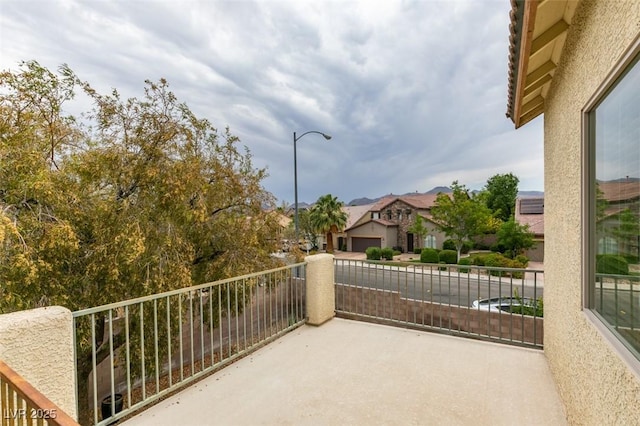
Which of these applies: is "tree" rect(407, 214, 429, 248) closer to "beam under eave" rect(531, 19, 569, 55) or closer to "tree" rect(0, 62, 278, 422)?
"tree" rect(0, 62, 278, 422)

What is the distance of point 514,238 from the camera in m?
20.8

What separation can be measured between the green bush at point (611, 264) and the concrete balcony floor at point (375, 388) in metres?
1.56

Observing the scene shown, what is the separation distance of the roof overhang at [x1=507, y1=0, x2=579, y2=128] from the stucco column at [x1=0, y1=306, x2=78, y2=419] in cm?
353

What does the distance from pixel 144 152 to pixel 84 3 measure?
118 inches

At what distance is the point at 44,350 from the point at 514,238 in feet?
78.9

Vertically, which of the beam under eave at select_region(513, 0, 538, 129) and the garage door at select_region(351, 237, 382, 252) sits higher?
the beam under eave at select_region(513, 0, 538, 129)

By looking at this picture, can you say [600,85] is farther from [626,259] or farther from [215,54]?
[215,54]

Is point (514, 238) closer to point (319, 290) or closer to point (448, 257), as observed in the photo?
point (448, 257)

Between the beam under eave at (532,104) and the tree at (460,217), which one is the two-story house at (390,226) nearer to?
the tree at (460,217)

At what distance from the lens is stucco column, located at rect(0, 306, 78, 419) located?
6.15 ft

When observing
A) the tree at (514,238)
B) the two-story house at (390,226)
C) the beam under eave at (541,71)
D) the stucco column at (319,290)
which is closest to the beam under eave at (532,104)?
the beam under eave at (541,71)

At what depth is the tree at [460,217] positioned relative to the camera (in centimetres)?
2238

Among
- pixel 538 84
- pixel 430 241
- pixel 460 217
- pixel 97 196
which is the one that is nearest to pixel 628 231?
pixel 538 84

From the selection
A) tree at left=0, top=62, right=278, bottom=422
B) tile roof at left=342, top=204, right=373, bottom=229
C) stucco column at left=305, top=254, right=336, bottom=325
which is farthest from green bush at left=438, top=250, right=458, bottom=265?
stucco column at left=305, top=254, right=336, bottom=325
